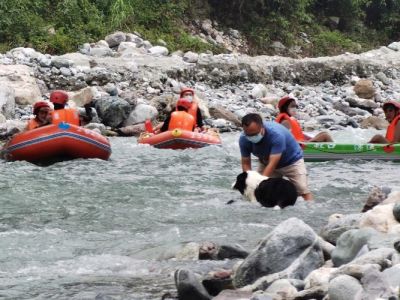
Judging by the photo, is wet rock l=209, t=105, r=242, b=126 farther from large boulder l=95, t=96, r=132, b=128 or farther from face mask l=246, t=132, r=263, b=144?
face mask l=246, t=132, r=263, b=144

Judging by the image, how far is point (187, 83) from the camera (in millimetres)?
18266

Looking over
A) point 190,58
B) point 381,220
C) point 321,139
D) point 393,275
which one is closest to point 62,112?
point 321,139

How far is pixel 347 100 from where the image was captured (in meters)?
19.1

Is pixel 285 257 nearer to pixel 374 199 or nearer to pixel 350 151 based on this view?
pixel 374 199

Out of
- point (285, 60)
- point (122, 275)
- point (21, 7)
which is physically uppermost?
point (21, 7)

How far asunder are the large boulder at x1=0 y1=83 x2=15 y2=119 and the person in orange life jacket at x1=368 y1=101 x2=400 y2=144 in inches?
249

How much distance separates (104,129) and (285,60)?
8.62 meters

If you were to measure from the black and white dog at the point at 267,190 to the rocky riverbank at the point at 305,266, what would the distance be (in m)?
1.78

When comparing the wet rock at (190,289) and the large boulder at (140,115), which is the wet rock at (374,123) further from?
the wet rock at (190,289)

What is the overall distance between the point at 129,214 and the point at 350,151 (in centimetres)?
492

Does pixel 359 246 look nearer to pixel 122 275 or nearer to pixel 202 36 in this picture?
pixel 122 275

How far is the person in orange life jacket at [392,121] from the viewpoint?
1094 centimetres

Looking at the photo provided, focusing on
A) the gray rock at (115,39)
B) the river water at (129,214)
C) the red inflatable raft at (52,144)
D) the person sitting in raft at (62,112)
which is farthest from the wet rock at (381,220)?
the gray rock at (115,39)

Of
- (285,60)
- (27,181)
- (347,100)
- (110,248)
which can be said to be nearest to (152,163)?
(27,181)
